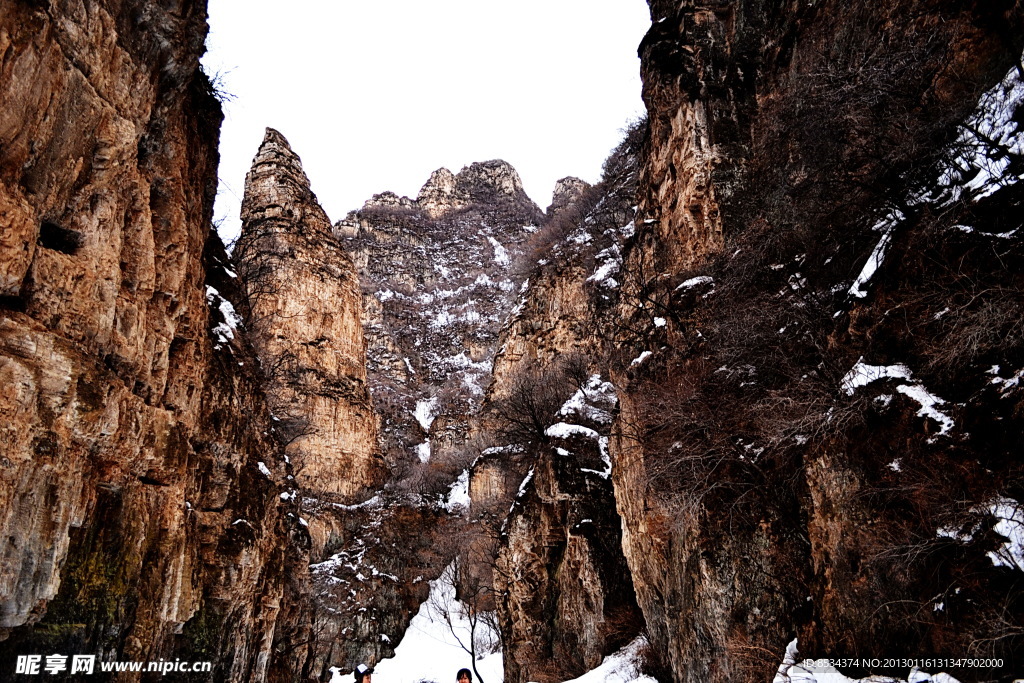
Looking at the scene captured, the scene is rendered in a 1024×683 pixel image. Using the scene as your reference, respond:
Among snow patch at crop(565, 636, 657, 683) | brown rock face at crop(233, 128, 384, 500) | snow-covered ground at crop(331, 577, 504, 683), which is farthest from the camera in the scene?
brown rock face at crop(233, 128, 384, 500)

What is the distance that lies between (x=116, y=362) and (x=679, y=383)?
9444 mm

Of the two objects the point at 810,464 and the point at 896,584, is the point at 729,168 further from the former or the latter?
the point at 896,584

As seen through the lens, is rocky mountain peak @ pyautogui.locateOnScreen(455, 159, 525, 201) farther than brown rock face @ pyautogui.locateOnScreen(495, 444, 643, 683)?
Yes

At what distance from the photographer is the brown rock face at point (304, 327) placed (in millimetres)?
31594

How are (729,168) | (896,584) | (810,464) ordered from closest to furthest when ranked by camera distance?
(896,584), (810,464), (729,168)

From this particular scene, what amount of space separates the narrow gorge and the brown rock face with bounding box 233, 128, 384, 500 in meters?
14.2

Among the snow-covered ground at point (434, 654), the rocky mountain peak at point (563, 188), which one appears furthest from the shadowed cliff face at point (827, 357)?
the rocky mountain peak at point (563, 188)

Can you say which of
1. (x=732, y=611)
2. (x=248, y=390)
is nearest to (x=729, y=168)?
(x=732, y=611)

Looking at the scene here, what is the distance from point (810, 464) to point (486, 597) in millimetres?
23549

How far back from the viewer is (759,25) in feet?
55.1

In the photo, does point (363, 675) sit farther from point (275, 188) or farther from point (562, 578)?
point (275, 188)

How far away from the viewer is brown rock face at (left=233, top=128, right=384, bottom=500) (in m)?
31.6

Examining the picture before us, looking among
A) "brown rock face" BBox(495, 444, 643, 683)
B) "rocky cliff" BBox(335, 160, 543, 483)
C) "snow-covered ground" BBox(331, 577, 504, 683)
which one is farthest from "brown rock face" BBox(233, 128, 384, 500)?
"brown rock face" BBox(495, 444, 643, 683)

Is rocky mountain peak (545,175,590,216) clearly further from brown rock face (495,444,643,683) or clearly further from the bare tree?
brown rock face (495,444,643,683)
